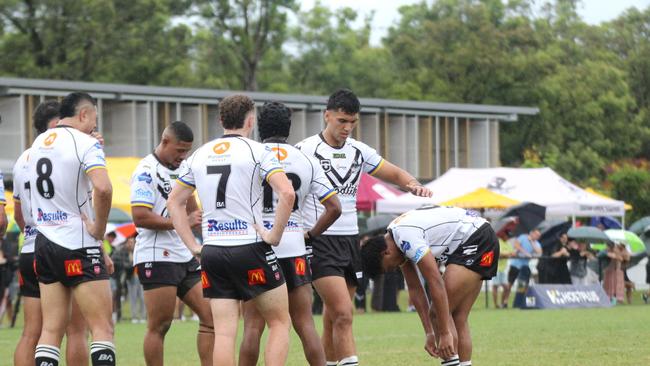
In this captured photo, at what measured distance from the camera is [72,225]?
32.8 feet

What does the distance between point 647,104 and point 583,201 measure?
173 feet

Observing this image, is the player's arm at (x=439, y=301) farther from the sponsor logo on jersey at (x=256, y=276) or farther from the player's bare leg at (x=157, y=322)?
the player's bare leg at (x=157, y=322)

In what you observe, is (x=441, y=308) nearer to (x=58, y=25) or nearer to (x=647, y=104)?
(x=58, y=25)

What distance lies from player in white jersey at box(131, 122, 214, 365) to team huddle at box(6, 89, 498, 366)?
0.04ft

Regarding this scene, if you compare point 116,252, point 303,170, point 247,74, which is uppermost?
point 247,74

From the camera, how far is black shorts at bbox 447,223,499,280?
11172 millimetres

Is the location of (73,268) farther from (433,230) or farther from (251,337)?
(433,230)

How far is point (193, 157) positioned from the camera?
31.1 feet

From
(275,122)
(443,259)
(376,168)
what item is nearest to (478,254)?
(443,259)

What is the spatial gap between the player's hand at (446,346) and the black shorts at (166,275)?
2234 millimetres

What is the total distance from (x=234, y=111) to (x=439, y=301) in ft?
7.36

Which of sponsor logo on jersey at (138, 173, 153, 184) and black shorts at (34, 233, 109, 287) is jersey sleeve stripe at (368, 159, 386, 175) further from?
black shorts at (34, 233, 109, 287)

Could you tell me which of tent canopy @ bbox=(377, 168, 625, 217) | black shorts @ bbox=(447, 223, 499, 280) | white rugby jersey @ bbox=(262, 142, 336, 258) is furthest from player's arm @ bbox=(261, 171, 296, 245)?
tent canopy @ bbox=(377, 168, 625, 217)

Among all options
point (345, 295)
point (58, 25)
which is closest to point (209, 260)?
point (345, 295)
